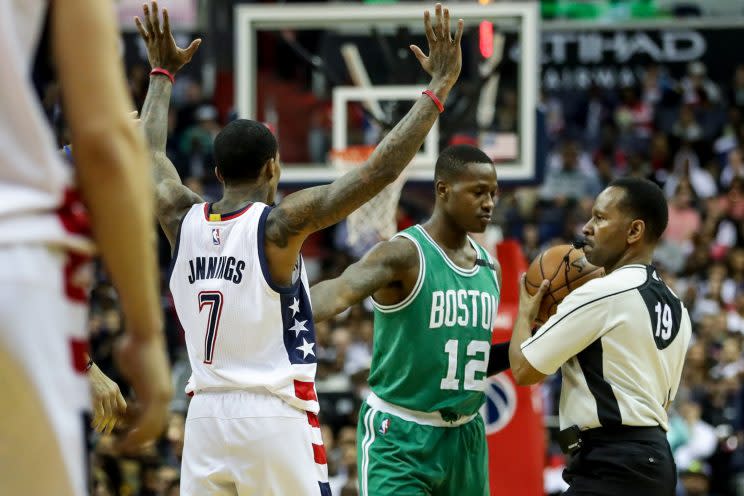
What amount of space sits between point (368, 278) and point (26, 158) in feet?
10.6

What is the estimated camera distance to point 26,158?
2.21m

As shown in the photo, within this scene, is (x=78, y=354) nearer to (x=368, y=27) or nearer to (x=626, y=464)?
(x=626, y=464)

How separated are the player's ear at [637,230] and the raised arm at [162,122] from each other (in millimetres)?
1890

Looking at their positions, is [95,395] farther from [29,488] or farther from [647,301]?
[647,301]

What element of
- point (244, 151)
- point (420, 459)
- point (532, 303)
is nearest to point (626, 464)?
point (532, 303)

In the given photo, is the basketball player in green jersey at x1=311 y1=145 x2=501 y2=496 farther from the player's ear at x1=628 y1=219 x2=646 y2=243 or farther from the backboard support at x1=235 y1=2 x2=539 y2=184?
the backboard support at x1=235 y1=2 x2=539 y2=184

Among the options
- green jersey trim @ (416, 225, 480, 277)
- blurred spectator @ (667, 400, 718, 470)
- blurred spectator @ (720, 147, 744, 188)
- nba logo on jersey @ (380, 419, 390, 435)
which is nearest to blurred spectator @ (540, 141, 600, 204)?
blurred spectator @ (720, 147, 744, 188)

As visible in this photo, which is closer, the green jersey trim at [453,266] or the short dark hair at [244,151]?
the short dark hair at [244,151]

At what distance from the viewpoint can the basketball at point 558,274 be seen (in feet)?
18.1

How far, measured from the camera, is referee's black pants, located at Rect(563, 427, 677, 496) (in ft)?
16.2

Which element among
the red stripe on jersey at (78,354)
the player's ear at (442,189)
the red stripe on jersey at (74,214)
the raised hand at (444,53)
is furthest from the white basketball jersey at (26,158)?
the player's ear at (442,189)

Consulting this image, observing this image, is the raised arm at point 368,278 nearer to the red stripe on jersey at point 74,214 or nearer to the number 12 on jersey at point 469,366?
the number 12 on jersey at point 469,366

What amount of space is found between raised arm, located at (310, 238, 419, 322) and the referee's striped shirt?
2.54ft

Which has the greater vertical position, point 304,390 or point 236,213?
point 236,213
